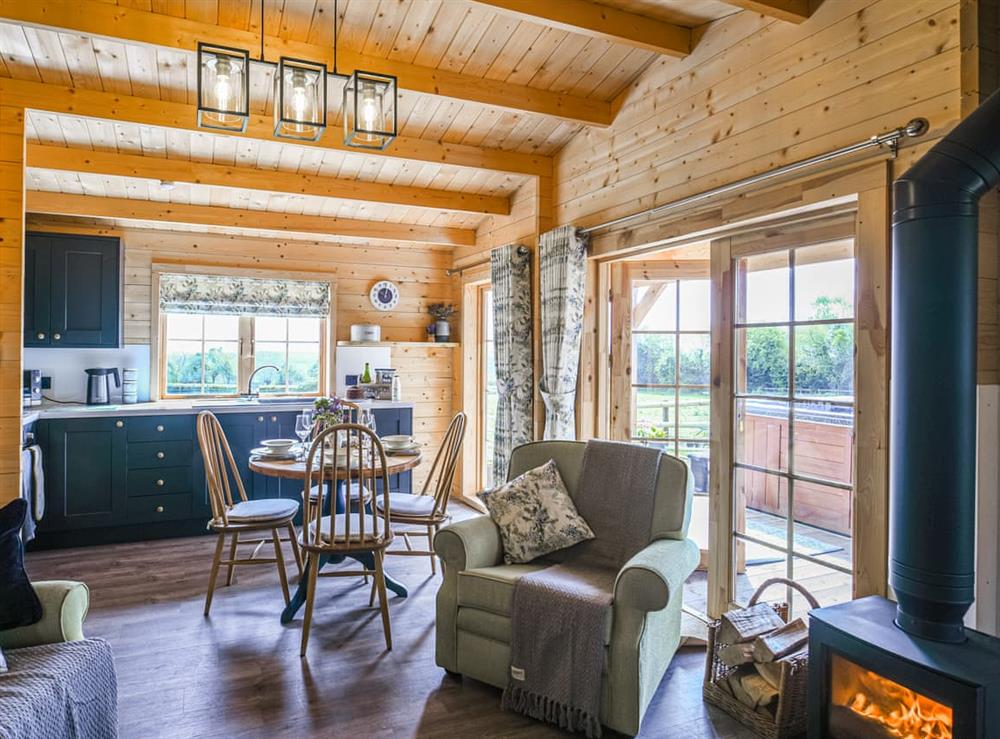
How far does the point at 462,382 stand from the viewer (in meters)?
Result: 6.05

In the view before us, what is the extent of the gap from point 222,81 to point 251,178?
2.21 metres

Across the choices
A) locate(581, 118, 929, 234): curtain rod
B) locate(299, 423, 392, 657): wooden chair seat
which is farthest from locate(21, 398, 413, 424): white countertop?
locate(581, 118, 929, 234): curtain rod

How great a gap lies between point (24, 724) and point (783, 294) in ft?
9.78

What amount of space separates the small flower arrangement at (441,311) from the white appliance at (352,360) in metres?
0.63

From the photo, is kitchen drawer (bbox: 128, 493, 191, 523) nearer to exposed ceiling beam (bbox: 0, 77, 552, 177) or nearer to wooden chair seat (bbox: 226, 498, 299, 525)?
wooden chair seat (bbox: 226, 498, 299, 525)

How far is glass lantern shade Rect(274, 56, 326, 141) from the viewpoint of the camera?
2.23m

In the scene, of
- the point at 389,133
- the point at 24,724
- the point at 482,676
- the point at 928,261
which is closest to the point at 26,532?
the point at 24,724

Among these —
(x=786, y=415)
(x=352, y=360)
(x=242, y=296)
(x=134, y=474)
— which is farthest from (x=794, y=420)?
(x=242, y=296)

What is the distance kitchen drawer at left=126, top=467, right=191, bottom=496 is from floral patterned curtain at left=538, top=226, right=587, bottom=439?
2804 millimetres

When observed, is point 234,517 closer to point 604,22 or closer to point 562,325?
point 562,325

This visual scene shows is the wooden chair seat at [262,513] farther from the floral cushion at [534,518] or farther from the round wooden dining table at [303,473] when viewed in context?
the floral cushion at [534,518]

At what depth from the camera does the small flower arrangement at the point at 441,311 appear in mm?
6199

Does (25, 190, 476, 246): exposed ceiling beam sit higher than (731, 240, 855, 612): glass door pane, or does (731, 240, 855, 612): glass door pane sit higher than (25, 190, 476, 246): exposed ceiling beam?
(25, 190, 476, 246): exposed ceiling beam

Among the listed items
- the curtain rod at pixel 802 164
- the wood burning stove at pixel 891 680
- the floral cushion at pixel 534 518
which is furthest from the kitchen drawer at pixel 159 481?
the wood burning stove at pixel 891 680
